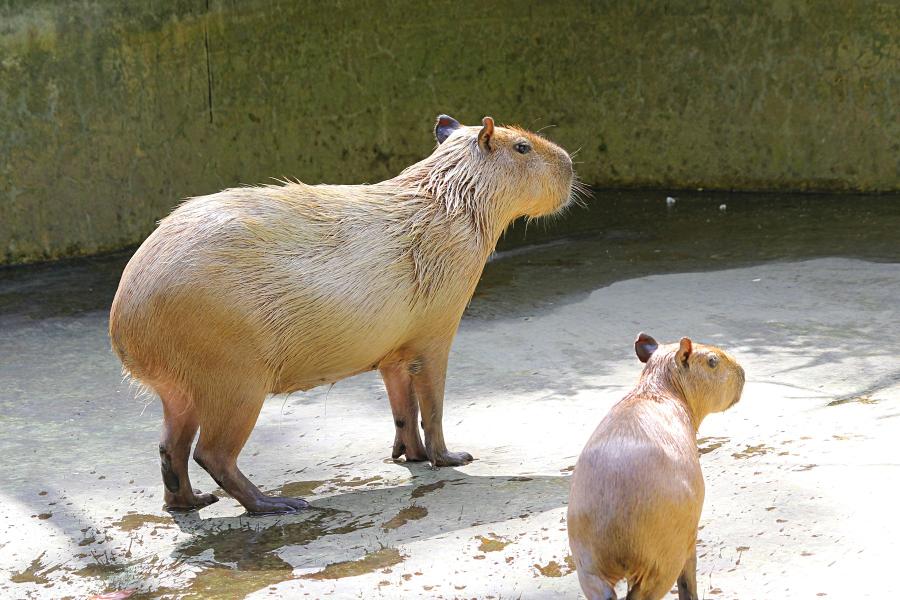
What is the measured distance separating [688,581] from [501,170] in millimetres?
2120

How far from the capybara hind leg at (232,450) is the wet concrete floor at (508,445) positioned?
0.09m

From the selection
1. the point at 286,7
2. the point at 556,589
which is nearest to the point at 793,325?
the point at 556,589

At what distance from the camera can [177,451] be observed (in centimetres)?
422

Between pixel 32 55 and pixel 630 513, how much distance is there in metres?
5.92

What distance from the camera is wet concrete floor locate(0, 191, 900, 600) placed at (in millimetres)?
3477

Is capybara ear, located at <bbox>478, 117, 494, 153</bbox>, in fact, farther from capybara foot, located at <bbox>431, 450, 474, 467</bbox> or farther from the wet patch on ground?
the wet patch on ground

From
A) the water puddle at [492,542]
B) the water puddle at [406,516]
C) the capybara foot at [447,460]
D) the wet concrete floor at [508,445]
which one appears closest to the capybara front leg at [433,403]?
the capybara foot at [447,460]

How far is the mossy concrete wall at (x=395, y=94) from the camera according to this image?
7.70 meters

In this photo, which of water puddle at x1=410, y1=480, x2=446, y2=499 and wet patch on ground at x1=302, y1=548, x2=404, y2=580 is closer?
wet patch on ground at x1=302, y1=548, x2=404, y2=580

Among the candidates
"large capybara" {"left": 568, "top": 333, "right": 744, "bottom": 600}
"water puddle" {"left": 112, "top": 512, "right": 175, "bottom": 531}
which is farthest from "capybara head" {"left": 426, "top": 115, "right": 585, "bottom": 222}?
"large capybara" {"left": 568, "top": 333, "right": 744, "bottom": 600}

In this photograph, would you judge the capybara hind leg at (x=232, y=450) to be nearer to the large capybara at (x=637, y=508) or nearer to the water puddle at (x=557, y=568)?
the water puddle at (x=557, y=568)

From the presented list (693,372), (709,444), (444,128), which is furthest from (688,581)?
(444,128)

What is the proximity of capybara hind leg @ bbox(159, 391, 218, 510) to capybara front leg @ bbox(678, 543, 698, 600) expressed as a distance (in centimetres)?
187

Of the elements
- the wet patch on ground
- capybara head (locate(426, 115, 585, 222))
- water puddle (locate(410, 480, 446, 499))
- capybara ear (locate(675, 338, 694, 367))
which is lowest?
water puddle (locate(410, 480, 446, 499))
